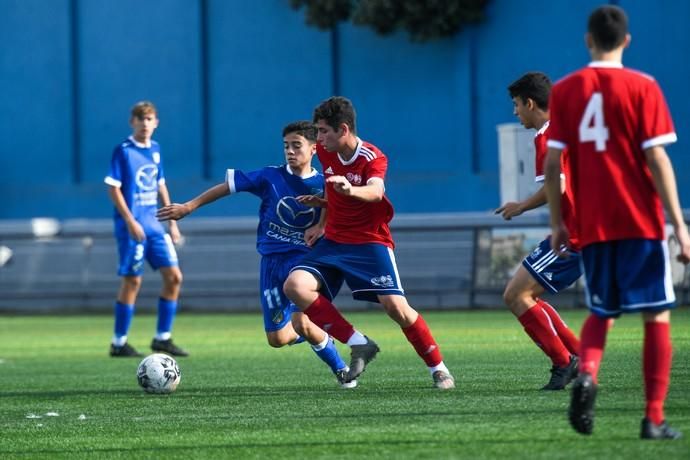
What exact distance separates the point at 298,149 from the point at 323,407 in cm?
254

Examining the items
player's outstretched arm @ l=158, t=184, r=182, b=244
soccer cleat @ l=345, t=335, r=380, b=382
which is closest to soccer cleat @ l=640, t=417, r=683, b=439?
soccer cleat @ l=345, t=335, r=380, b=382

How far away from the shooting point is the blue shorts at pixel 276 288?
10.3 metres

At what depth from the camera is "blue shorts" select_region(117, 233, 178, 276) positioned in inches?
540

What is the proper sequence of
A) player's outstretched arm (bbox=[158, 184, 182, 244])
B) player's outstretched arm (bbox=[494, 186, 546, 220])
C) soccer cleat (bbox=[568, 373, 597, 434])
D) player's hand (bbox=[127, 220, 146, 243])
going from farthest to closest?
1. player's hand (bbox=[127, 220, 146, 243])
2. player's outstretched arm (bbox=[158, 184, 182, 244])
3. player's outstretched arm (bbox=[494, 186, 546, 220])
4. soccer cleat (bbox=[568, 373, 597, 434])

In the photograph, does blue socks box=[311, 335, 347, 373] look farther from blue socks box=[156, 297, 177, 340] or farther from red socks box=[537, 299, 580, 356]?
blue socks box=[156, 297, 177, 340]

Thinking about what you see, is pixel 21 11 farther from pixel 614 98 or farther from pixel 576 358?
pixel 614 98

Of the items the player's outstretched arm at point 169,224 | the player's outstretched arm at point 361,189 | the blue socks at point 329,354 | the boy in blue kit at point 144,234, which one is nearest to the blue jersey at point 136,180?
the boy in blue kit at point 144,234

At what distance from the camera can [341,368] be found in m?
9.65

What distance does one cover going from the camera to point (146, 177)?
14.0 m

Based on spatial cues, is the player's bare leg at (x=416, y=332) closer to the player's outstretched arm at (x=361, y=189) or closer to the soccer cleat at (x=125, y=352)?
the player's outstretched arm at (x=361, y=189)

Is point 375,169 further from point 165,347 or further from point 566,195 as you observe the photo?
point 165,347

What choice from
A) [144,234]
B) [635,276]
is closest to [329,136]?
[635,276]

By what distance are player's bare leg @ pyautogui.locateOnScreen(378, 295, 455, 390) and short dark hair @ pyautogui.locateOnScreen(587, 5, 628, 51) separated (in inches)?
125

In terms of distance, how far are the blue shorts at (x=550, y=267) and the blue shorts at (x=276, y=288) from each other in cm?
213
